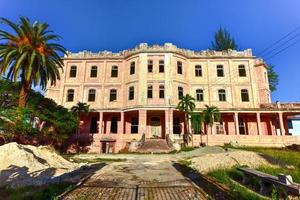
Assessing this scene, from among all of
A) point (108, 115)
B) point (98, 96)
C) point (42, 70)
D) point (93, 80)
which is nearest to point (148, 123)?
point (108, 115)

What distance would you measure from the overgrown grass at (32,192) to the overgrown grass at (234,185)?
5.04 meters

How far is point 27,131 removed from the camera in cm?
1964

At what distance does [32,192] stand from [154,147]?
17.6 metres

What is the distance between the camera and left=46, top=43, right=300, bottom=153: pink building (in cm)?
2844

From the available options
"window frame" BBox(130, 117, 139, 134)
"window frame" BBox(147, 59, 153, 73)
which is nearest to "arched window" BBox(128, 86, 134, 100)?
"window frame" BBox(130, 117, 139, 134)

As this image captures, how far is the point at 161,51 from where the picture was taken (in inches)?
1194

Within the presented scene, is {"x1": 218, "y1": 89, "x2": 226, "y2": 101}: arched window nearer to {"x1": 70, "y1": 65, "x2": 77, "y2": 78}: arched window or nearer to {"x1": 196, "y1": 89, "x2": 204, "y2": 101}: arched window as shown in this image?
{"x1": 196, "y1": 89, "x2": 204, "y2": 101}: arched window

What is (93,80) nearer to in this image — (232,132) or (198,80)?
(198,80)

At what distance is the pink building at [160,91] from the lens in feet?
93.3

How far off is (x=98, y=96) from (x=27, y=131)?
41.0 ft

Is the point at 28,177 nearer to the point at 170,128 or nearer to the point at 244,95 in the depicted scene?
the point at 170,128

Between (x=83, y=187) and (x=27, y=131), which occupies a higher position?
(x=27, y=131)

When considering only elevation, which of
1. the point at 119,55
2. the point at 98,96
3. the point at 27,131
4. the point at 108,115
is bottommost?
the point at 27,131

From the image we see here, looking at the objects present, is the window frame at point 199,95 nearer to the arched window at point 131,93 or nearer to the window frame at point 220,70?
the window frame at point 220,70
